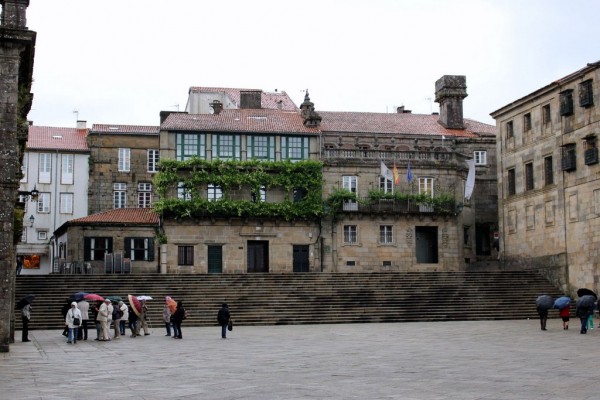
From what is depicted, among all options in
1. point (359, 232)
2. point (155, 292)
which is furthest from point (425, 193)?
point (155, 292)

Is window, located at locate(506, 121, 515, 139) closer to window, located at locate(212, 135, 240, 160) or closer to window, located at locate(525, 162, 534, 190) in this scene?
window, located at locate(525, 162, 534, 190)

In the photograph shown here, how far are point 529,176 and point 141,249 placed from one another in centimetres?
2464

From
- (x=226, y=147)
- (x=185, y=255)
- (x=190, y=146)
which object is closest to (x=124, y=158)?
(x=190, y=146)

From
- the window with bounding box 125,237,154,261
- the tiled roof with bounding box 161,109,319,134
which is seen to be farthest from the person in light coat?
the tiled roof with bounding box 161,109,319,134

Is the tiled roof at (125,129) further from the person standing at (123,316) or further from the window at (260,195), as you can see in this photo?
the person standing at (123,316)

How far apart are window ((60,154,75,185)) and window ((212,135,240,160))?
16.5m

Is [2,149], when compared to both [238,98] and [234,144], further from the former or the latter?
[238,98]

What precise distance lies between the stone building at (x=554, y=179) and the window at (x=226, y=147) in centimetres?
1628

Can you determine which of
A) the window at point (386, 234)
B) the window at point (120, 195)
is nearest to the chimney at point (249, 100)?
the window at point (120, 195)

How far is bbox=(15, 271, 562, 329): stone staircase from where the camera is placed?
41.5 m

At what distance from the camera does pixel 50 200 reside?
6888cm

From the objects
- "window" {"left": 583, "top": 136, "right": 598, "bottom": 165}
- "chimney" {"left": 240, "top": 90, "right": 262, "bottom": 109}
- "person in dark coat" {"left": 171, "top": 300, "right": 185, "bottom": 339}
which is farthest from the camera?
"chimney" {"left": 240, "top": 90, "right": 262, "bottom": 109}

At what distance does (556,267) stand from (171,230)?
23.2 metres

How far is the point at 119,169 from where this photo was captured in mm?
67938
